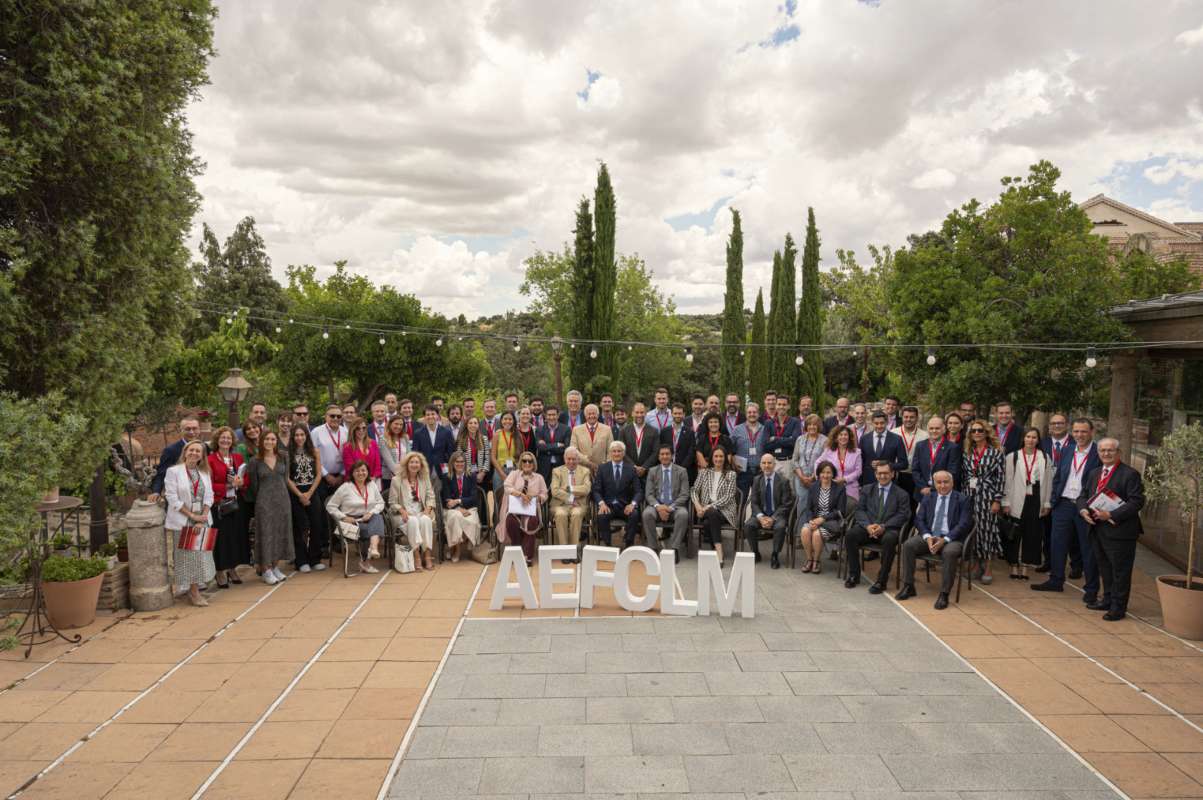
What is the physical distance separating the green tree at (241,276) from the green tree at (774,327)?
22.5m

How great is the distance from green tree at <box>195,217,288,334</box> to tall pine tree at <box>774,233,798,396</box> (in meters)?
22.8

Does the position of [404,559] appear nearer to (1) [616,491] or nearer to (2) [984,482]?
(1) [616,491]

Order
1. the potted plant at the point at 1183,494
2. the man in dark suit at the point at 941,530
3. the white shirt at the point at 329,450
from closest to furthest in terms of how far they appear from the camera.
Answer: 1. the potted plant at the point at 1183,494
2. the man in dark suit at the point at 941,530
3. the white shirt at the point at 329,450

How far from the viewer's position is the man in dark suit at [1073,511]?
23.1 feet

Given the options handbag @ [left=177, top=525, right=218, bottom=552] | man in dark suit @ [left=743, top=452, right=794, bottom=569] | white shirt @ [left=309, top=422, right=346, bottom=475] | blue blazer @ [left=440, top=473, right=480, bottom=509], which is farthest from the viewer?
blue blazer @ [left=440, top=473, right=480, bottom=509]

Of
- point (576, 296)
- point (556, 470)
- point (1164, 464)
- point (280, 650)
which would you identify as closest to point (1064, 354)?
point (1164, 464)

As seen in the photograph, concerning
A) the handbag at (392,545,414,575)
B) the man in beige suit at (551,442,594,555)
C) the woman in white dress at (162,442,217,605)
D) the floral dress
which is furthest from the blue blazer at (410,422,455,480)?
the floral dress

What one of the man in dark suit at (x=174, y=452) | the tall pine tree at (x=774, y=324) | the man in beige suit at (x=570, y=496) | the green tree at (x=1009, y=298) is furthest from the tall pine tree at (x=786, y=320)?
the man in dark suit at (x=174, y=452)

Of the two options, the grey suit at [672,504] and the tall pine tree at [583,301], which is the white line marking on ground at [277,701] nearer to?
the grey suit at [672,504]

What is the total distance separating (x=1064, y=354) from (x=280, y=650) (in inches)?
396

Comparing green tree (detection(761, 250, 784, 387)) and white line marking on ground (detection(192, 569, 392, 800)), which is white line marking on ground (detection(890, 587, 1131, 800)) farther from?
green tree (detection(761, 250, 784, 387))

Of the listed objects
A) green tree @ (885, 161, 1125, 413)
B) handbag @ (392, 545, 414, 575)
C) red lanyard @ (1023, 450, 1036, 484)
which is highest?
green tree @ (885, 161, 1125, 413)

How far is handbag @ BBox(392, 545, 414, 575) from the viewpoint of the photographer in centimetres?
791

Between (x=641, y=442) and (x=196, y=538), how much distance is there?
481 centimetres
